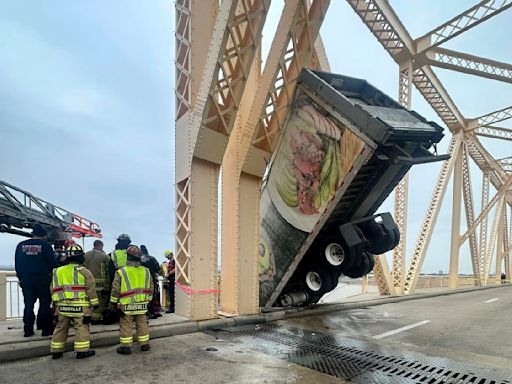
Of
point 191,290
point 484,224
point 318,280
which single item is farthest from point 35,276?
point 484,224

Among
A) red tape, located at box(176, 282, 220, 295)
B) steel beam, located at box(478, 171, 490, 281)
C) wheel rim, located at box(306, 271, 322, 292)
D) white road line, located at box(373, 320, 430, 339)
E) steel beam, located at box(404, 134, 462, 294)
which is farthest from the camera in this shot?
steel beam, located at box(478, 171, 490, 281)

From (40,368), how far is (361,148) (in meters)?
6.05

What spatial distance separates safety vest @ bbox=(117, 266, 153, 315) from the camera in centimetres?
529

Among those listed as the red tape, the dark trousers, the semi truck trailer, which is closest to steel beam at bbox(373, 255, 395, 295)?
the semi truck trailer

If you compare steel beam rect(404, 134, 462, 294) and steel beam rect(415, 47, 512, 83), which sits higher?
steel beam rect(415, 47, 512, 83)

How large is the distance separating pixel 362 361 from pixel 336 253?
12.6 ft

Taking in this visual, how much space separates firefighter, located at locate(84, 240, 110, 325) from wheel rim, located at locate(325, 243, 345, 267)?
4816 millimetres

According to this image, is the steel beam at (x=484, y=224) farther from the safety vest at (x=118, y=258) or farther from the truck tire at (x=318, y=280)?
the safety vest at (x=118, y=258)

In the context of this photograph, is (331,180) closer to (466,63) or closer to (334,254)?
(334,254)

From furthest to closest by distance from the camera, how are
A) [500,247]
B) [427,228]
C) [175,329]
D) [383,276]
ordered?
[500,247]
[427,228]
[383,276]
[175,329]

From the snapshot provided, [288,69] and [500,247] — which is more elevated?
[288,69]

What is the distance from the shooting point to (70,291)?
16.6 feet

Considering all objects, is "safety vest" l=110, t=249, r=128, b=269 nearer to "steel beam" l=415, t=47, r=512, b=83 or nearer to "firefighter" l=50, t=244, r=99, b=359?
"firefighter" l=50, t=244, r=99, b=359

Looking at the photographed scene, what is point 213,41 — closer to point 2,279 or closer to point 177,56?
point 177,56
